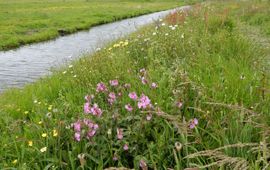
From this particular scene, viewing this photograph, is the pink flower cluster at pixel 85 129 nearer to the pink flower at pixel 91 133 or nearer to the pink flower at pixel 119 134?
the pink flower at pixel 91 133

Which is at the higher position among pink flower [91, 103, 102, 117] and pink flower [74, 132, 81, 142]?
pink flower [91, 103, 102, 117]

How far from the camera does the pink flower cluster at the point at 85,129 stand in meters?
3.77

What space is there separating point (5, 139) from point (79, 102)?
1386 mm

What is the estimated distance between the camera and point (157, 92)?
4.77 m

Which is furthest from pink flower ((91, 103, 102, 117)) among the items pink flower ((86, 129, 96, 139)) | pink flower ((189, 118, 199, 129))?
pink flower ((189, 118, 199, 129))

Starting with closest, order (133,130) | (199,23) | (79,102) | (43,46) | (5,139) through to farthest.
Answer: (133,130)
(5,139)
(79,102)
(199,23)
(43,46)

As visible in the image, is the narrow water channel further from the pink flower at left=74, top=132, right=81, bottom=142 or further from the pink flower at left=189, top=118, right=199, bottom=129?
the pink flower at left=189, top=118, right=199, bottom=129

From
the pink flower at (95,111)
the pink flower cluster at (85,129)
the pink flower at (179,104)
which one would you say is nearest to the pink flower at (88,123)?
the pink flower cluster at (85,129)

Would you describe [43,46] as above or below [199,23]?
below

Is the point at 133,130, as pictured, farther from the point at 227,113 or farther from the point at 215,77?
the point at 215,77

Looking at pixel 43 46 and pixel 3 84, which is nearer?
pixel 3 84

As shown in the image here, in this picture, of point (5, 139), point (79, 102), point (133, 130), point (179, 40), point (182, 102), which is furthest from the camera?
point (179, 40)

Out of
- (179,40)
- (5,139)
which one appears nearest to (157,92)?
(5,139)

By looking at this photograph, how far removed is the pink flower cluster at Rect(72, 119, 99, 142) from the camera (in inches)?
148
